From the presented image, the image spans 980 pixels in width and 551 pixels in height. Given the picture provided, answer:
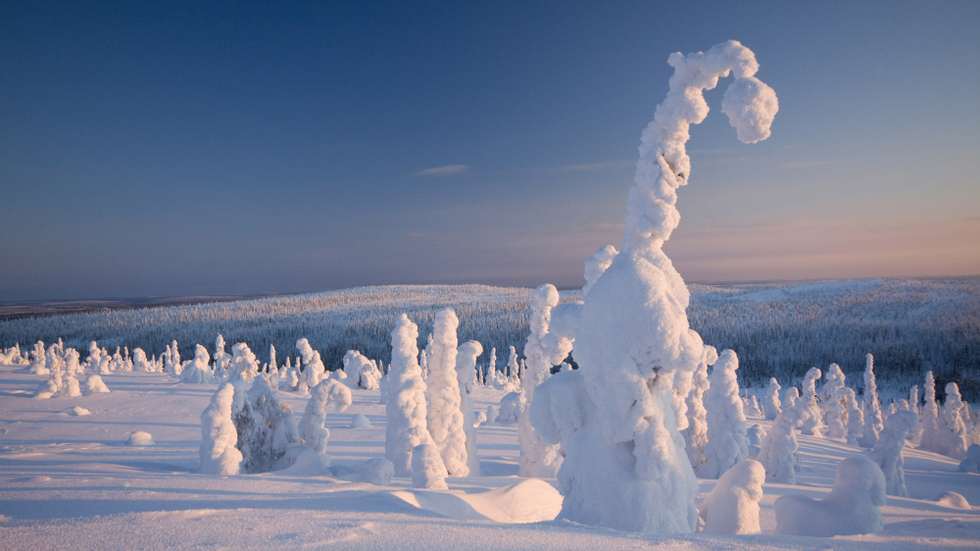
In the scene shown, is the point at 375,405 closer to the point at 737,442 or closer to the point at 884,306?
the point at 737,442

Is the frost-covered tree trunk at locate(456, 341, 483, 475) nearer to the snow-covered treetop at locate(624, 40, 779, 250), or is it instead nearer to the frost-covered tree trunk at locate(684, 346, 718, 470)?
→ the frost-covered tree trunk at locate(684, 346, 718, 470)

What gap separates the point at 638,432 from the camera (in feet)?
20.7

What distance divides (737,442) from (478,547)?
1545 centimetres

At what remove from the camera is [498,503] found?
7.75 meters

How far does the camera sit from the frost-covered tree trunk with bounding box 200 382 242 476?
9.73 m

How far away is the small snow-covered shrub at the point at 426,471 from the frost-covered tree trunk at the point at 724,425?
36.4 ft

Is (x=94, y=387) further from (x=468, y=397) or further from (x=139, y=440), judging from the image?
(x=468, y=397)

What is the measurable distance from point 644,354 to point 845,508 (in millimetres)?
3970

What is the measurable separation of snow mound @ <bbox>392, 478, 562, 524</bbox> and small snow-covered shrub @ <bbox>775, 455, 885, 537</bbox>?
11.7 ft

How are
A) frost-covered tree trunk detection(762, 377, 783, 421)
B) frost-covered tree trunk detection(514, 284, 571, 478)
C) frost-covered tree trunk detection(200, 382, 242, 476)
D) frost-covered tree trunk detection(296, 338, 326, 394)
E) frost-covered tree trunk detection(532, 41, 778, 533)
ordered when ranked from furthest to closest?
frost-covered tree trunk detection(762, 377, 783, 421), frost-covered tree trunk detection(296, 338, 326, 394), frost-covered tree trunk detection(514, 284, 571, 478), frost-covered tree trunk detection(200, 382, 242, 476), frost-covered tree trunk detection(532, 41, 778, 533)

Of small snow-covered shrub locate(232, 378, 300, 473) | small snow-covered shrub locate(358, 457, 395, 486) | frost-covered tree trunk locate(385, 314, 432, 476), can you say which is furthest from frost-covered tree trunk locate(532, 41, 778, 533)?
small snow-covered shrub locate(232, 378, 300, 473)

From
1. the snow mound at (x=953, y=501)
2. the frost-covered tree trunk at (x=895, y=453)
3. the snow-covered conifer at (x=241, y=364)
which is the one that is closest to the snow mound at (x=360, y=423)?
the snow-covered conifer at (x=241, y=364)

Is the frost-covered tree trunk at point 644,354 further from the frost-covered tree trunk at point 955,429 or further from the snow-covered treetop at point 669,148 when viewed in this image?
the frost-covered tree trunk at point 955,429

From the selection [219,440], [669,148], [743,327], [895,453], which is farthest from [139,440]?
[743,327]
